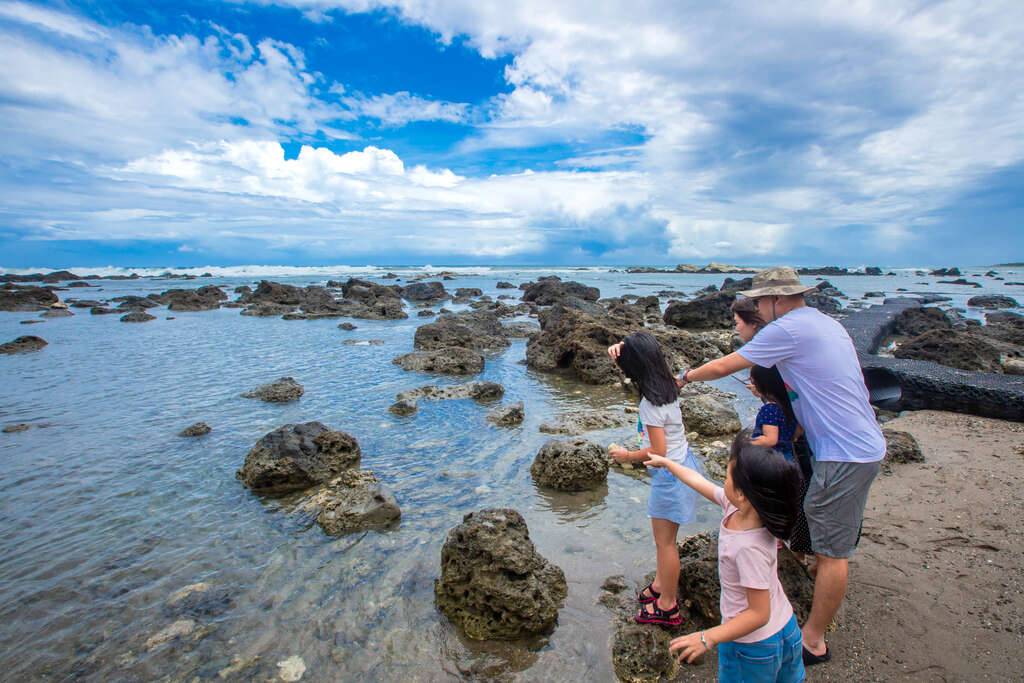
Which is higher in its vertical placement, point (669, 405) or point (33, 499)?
point (669, 405)

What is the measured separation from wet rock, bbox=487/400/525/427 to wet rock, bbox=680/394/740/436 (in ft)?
10.1

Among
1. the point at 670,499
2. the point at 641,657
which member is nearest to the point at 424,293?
the point at 670,499

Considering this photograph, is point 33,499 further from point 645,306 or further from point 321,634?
point 645,306

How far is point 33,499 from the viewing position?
6145 mm

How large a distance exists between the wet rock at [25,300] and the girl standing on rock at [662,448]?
40.3 metres

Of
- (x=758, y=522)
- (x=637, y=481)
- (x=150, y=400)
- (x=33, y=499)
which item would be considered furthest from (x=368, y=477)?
(x=150, y=400)

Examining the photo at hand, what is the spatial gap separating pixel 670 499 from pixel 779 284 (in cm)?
183

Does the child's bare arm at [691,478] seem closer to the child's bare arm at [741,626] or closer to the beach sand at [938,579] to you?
the child's bare arm at [741,626]

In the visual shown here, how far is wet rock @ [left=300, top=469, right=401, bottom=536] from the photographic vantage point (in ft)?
17.9

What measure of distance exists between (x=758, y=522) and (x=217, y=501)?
6.48 meters

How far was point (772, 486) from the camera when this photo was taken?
2.21m

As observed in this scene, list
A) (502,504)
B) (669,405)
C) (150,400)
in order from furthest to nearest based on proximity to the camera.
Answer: (150,400)
(502,504)
(669,405)

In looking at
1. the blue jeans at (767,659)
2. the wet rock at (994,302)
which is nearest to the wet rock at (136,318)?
the blue jeans at (767,659)

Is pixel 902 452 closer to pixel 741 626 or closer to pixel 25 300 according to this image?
pixel 741 626
